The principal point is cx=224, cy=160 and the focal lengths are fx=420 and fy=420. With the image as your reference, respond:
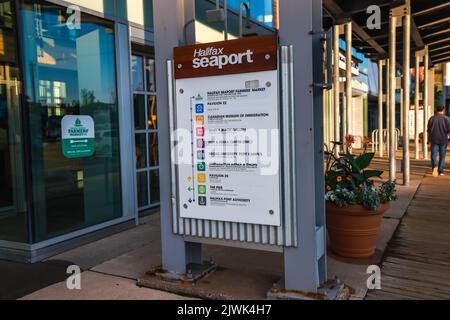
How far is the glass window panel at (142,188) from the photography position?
6.32 m

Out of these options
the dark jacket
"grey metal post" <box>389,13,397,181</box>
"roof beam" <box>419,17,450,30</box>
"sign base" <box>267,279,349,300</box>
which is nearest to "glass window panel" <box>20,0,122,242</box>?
"sign base" <box>267,279,349,300</box>

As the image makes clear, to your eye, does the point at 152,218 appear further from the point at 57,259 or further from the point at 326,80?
the point at 326,80

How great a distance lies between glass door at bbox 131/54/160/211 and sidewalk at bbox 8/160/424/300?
3.60 feet

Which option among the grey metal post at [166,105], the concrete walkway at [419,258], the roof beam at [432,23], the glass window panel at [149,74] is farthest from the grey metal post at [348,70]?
the grey metal post at [166,105]

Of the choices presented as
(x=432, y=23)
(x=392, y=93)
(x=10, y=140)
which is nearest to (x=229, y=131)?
(x=10, y=140)

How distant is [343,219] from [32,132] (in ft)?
10.9

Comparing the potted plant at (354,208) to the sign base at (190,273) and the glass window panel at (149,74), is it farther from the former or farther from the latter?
the glass window panel at (149,74)

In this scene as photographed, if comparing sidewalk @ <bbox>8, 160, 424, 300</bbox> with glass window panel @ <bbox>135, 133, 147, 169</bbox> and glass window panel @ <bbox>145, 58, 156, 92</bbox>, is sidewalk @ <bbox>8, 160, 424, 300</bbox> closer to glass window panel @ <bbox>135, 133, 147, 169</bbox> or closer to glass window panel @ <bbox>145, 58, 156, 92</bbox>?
glass window panel @ <bbox>135, 133, 147, 169</bbox>

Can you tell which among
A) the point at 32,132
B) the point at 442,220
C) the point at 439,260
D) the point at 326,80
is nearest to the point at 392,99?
the point at 442,220

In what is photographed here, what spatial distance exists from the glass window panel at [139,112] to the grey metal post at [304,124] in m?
3.53

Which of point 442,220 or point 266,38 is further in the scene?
point 442,220

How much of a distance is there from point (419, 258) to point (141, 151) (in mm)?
4013

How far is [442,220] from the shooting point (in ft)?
18.9

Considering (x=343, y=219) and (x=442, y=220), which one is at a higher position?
(x=343, y=219)
